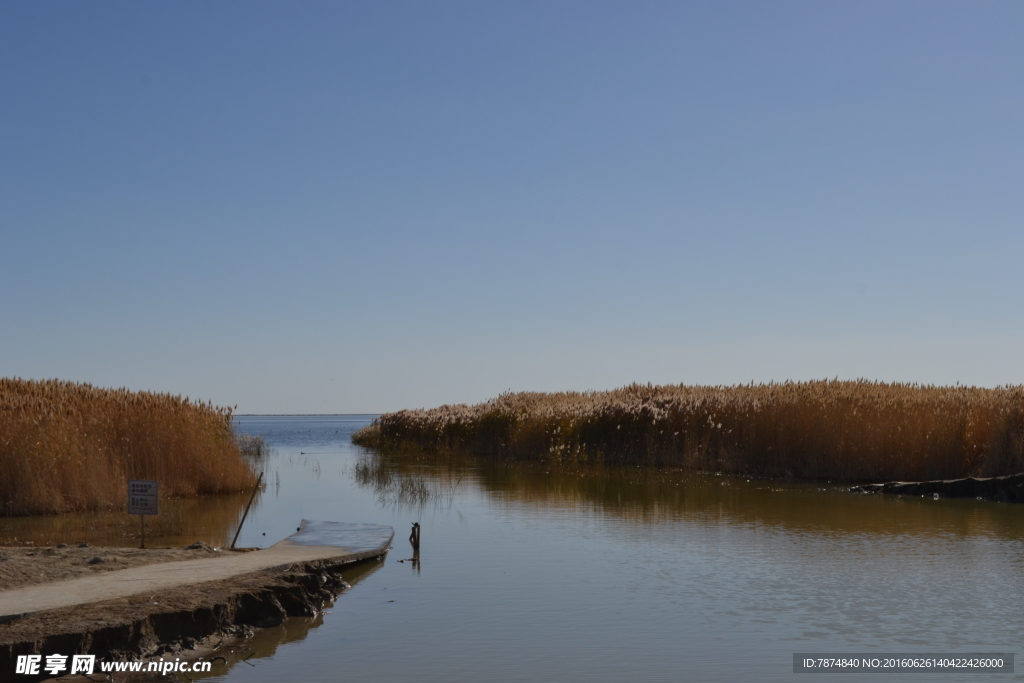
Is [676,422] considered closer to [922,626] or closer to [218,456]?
[218,456]

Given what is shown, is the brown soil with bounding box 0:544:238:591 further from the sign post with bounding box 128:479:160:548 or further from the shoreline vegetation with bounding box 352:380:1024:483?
the shoreline vegetation with bounding box 352:380:1024:483

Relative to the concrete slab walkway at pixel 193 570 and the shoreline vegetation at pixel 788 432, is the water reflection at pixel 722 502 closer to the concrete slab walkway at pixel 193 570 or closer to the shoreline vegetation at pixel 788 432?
the shoreline vegetation at pixel 788 432

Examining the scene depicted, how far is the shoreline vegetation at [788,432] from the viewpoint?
20125 millimetres

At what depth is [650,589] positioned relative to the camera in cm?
979

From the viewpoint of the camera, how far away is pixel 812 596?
938cm

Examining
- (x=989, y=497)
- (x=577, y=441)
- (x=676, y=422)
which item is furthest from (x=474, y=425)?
(x=989, y=497)

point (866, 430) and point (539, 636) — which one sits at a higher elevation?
point (866, 430)

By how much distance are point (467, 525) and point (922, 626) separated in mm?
7597

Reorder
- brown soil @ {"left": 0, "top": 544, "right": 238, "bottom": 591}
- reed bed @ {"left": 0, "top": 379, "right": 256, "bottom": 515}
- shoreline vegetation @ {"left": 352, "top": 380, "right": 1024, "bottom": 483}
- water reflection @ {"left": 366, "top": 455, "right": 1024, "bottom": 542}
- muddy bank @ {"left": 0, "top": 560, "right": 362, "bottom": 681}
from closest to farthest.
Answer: muddy bank @ {"left": 0, "top": 560, "right": 362, "bottom": 681}, brown soil @ {"left": 0, "top": 544, "right": 238, "bottom": 591}, water reflection @ {"left": 366, "top": 455, "right": 1024, "bottom": 542}, reed bed @ {"left": 0, "top": 379, "right": 256, "bottom": 515}, shoreline vegetation @ {"left": 352, "top": 380, "right": 1024, "bottom": 483}

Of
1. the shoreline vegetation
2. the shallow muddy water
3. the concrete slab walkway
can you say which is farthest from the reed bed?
the shoreline vegetation

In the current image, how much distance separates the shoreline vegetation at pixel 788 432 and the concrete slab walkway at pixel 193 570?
41.0ft

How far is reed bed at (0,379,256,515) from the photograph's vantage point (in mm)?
14906

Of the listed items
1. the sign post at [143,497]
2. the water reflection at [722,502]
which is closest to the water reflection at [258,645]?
the sign post at [143,497]

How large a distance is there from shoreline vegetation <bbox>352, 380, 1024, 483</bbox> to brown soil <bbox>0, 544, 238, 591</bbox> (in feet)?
49.7
